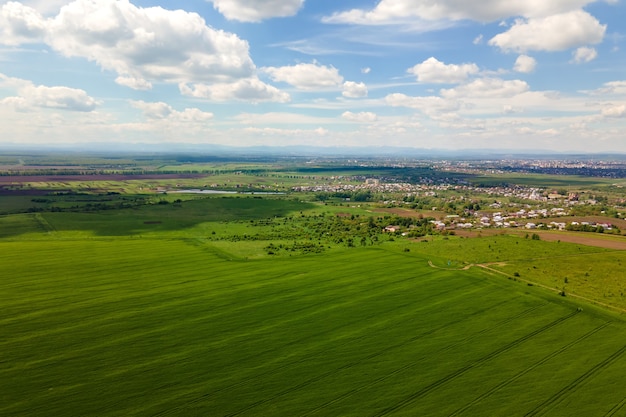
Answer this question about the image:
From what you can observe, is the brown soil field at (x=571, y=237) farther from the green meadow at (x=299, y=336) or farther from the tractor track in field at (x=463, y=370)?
the tractor track in field at (x=463, y=370)

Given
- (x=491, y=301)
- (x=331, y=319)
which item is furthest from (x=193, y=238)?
(x=491, y=301)

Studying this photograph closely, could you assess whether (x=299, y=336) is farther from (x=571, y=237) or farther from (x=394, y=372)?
(x=571, y=237)

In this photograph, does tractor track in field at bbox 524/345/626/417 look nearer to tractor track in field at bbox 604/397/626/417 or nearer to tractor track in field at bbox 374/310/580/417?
tractor track in field at bbox 604/397/626/417

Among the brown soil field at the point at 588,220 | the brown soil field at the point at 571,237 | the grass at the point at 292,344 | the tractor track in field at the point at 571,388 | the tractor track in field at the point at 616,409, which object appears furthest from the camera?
the brown soil field at the point at 588,220

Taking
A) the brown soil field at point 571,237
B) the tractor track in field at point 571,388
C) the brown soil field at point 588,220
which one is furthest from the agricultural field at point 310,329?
the brown soil field at point 588,220

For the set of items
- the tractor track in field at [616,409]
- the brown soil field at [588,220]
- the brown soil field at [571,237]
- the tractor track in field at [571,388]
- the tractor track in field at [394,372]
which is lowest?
the tractor track in field at [616,409]

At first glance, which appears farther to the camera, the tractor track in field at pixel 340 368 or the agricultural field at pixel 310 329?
the agricultural field at pixel 310 329

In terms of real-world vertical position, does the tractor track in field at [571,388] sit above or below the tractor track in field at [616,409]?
above
